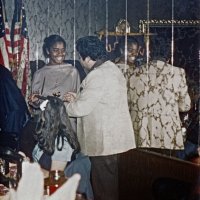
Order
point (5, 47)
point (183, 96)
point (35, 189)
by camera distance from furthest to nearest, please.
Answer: point (5, 47)
point (183, 96)
point (35, 189)

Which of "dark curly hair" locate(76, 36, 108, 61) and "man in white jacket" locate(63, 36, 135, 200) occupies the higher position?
"dark curly hair" locate(76, 36, 108, 61)

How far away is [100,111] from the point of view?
159cm

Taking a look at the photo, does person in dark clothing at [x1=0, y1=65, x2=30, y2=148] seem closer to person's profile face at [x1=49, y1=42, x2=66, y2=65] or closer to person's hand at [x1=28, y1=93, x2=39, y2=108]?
person's hand at [x1=28, y1=93, x2=39, y2=108]

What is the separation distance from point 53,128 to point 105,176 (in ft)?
0.90

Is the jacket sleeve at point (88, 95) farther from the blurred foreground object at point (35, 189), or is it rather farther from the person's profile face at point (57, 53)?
the blurred foreground object at point (35, 189)

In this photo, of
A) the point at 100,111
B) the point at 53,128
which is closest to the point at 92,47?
the point at 100,111

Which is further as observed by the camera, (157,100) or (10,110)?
(10,110)

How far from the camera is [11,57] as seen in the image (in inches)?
65.4

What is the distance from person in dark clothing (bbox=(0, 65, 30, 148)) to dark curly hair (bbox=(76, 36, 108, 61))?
298mm

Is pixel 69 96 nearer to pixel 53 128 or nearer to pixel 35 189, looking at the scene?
pixel 53 128

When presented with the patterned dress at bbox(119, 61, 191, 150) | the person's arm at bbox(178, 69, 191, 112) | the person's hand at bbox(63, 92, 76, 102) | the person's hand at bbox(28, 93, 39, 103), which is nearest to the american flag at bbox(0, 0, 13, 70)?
the person's hand at bbox(28, 93, 39, 103)

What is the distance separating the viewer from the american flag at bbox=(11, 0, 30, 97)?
5.25 ft

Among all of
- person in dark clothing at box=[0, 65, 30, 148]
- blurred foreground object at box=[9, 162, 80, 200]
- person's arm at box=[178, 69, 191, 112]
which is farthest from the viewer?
person in dark clothing at box=[0, 65, 30, 148]

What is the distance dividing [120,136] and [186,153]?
9.8 inches
